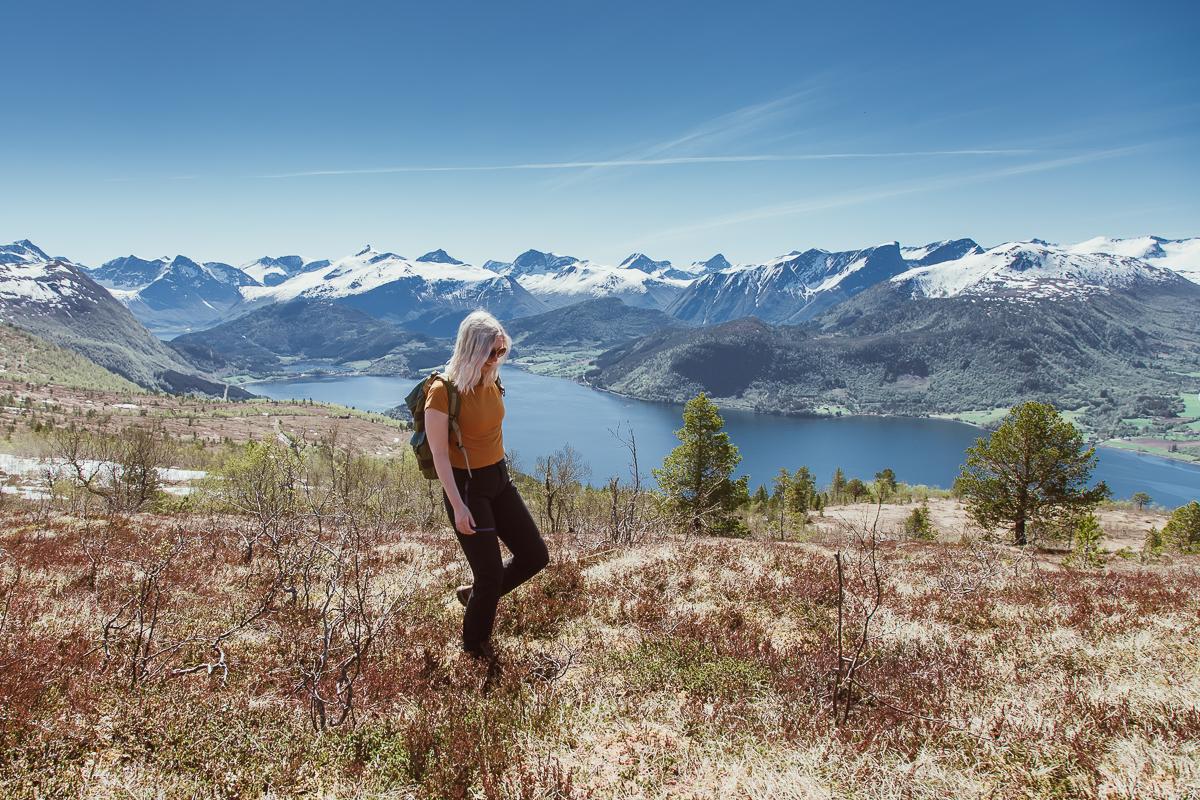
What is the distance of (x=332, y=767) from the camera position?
138 inches

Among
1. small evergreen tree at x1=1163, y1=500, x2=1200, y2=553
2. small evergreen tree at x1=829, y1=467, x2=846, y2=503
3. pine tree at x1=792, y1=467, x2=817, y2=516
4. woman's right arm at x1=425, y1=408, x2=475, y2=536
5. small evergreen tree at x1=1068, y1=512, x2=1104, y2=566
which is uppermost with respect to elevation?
woman's right arm at x1=425, y1=408, x2=475, y2=536

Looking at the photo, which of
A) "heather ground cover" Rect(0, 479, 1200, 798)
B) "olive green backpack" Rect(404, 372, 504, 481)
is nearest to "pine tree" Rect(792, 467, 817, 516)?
"heather ground cover" Rect(0, 479, 1200, 798)

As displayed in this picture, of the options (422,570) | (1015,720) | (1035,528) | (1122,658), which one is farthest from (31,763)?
(1035,528)

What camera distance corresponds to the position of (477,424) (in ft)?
15.7

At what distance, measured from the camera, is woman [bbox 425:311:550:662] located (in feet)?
15.2

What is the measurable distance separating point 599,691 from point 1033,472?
1123 inches

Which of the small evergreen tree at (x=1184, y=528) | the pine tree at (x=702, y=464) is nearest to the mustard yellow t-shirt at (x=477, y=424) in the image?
the pine tree at (x=702, y=464)

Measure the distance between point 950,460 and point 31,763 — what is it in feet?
670

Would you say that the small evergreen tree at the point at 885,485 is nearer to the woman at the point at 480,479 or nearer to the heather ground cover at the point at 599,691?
the heather ground cover at the point at 599,691

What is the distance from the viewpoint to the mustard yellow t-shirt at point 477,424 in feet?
15.5

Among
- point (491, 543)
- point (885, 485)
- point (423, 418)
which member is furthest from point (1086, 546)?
point (423, 418)

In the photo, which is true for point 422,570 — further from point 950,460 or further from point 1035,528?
point 950,460

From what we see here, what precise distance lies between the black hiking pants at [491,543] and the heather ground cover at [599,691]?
16.9 inches

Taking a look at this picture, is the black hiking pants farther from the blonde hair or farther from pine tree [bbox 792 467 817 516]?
pine tree [bbox 792 467 817 516]
